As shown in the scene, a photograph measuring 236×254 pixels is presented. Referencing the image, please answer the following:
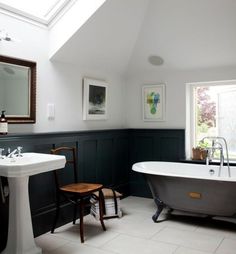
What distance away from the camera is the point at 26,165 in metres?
2.51

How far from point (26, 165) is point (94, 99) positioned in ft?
6.78

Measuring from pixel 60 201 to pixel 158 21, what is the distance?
2542 millimetres

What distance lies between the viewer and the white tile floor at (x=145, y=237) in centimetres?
310

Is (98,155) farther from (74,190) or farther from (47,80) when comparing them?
(47,80)

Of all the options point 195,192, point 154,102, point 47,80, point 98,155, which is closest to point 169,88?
point 154,102

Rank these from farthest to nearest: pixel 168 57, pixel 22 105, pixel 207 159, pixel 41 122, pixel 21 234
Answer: pixel 168 57 < pixel 207 159 < pixel 41 122 < pixel 22 105 < pixel 21 234

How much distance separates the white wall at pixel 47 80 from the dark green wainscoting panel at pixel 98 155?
0.55ft

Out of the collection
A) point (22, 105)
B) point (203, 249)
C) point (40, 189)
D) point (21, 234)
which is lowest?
point (203, 249)

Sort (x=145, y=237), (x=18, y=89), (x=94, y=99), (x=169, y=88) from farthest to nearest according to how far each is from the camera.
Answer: (x=169, y=88)
(x=94, y=99)
(x=145, y=237)
(x=18, y=89)

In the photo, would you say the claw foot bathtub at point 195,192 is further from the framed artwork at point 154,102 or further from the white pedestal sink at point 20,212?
the white pedestal sink at point 20,212

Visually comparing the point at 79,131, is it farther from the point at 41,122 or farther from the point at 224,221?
the point at 224,221

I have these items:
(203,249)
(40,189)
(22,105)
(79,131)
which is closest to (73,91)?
(79,131)

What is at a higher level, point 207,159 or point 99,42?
point 99,42

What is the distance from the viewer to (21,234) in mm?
2840
